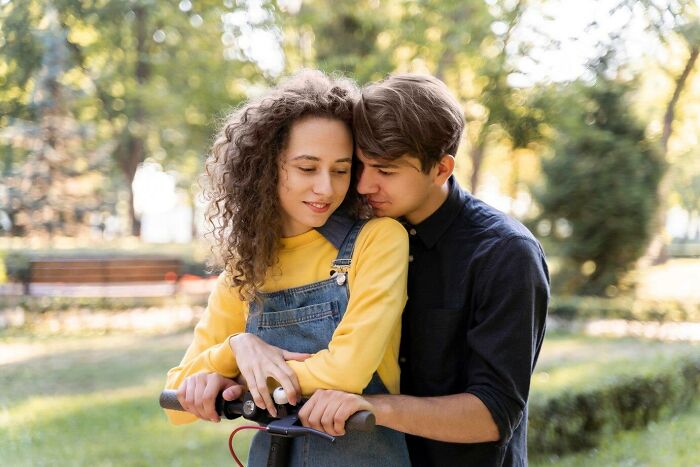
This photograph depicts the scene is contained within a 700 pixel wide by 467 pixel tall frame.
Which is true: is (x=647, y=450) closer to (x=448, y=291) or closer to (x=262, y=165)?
(x=448, y=291)

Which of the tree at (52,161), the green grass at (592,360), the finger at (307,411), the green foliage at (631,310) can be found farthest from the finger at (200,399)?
the green foliage at (631,310)

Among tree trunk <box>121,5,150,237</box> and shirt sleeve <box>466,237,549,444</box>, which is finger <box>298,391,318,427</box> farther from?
tree trunk <box>121,5,150,237</box>

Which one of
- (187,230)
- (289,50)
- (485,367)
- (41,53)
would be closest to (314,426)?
(485,367)

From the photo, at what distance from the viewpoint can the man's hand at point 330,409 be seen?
53.9 inches

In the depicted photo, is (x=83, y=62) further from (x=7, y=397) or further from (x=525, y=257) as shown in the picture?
(x=525, y=257)

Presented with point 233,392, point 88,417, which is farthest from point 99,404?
point 233,392

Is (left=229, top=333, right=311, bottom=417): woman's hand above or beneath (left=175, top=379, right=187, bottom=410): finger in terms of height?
above

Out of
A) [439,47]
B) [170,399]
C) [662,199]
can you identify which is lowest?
[662,199]

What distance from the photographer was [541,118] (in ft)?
20.9

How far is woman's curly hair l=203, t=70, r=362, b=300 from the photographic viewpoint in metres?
1.64

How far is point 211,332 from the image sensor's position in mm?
1765

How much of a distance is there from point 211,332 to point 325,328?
0.32 metres

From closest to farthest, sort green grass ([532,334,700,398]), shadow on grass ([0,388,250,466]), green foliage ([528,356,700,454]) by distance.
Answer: shadow on grass ([0,388,250,466])
green foliage ([528,356,700,454])
green grass ([532,334,700,398])

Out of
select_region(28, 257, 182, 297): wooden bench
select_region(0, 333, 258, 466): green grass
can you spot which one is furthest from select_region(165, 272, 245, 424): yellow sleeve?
select_region(28, 257, 182, 297): wooden bench
